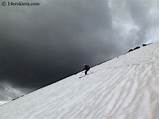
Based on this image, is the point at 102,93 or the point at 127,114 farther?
the point at 102,93

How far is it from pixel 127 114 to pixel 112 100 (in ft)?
4.57

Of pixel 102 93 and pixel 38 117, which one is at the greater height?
pixel 102 93

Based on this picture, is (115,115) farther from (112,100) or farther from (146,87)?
(146,87)

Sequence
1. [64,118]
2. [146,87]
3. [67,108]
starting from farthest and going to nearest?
1. [67,108]
2. [146,87]
3. [64,118]

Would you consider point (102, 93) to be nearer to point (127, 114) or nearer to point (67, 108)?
point (67, 108)

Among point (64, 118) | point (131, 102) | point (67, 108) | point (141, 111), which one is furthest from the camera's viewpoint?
point (67, 108)

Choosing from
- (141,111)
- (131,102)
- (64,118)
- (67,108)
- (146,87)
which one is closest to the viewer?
(141,111)

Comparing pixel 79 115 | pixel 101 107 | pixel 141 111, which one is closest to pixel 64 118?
pixel 79 115

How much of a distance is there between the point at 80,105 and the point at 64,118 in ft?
2.79

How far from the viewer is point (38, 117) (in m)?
7.00

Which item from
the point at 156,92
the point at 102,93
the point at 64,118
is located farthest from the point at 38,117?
the point at 156,92

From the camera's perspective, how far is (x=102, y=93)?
23.9ft

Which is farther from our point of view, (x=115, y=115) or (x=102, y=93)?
(x=102, y=93)

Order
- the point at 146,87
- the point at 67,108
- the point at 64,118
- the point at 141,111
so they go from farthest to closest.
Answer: the point at 67,108 → the point at 146,87 → the point at 64,118 → the point at 141,111
